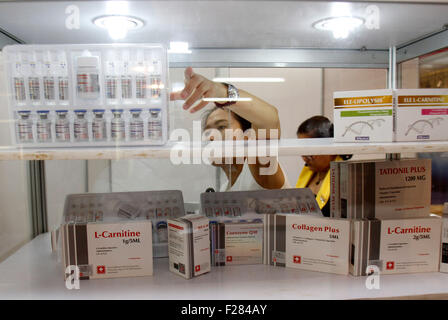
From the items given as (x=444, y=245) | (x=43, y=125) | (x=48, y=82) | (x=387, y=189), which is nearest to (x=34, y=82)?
(x=48, y=82)

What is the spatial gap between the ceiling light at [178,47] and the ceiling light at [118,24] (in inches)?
5.6

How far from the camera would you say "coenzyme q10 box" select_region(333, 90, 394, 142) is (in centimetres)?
130

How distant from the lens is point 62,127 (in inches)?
48.8

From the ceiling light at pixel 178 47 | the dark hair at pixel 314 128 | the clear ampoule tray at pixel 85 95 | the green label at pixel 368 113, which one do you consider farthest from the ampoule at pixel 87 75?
the green label at pixel 368 113

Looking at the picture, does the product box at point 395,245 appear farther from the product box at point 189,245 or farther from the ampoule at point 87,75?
the ampoule at point 87,75

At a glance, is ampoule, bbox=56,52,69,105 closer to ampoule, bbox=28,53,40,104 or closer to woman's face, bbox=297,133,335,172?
ampoule, bbox=28,53,40,104

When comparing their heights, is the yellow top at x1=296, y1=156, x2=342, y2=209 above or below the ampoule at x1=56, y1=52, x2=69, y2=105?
below

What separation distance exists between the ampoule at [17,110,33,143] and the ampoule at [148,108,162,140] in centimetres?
42

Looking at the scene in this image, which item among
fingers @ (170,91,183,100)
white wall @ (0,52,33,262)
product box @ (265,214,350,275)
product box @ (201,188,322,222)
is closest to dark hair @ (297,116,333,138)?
product box @ (201,188,322,222)

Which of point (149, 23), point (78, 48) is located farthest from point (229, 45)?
point (78, 48)

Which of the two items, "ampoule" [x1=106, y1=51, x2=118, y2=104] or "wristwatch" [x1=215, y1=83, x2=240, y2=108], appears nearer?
"ampoule" [x1=106, y1=51, x2=118, y2=104]

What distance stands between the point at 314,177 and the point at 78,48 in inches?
41.9

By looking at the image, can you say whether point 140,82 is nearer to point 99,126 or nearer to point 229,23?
point 99,126

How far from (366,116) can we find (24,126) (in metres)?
1.23
